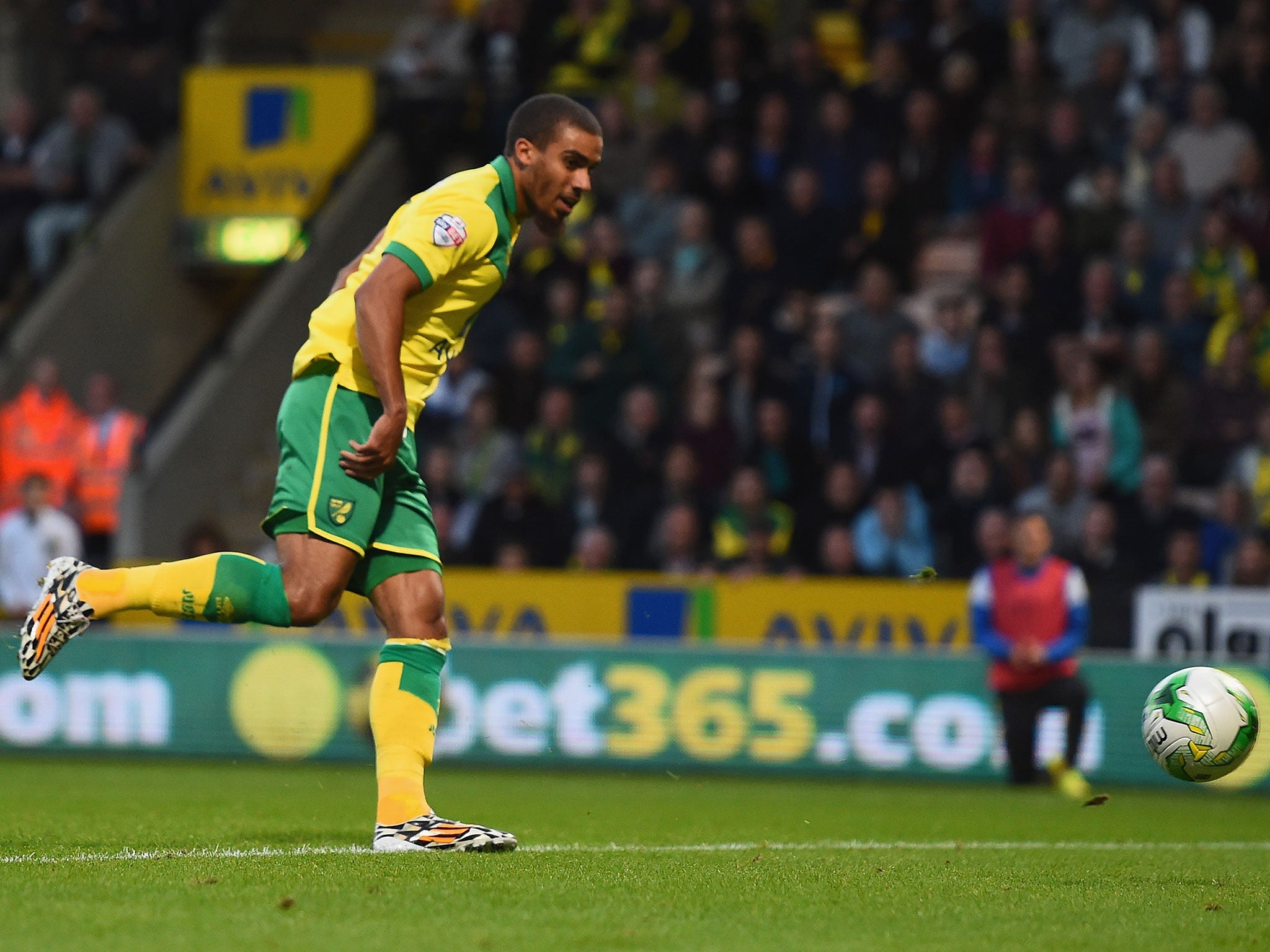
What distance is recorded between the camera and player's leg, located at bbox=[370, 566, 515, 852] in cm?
582

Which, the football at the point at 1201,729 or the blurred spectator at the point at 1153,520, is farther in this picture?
the blurred spectator at the point at 1153,520

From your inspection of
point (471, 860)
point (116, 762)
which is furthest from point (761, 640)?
point (471, 860)

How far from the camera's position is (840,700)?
1160cm

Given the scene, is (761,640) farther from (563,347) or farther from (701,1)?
(701,1)

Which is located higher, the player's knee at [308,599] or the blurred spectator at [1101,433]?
the blurred spectator at [1101,433]

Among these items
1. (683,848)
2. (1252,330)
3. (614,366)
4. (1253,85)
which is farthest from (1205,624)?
(683,848)

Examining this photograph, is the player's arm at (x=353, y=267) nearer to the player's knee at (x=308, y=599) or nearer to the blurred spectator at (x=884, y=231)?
the player's knee at (x=308, y=599)

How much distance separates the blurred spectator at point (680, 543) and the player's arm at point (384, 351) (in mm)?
7184

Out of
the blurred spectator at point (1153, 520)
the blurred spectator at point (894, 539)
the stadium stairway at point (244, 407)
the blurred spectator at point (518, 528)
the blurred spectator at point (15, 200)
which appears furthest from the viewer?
the blurred spectator at point (15, 200)

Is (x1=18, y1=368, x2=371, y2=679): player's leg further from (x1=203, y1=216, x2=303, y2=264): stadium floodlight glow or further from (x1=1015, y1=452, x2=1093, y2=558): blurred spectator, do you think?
(x1=203, y1=216, x2=303, y2=264): stadium floodlight glow

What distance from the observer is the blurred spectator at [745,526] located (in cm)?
1298

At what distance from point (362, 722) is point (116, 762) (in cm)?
144

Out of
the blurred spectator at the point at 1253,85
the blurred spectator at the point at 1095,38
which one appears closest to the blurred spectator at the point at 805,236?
the blurred spectator at the point at 1095,38

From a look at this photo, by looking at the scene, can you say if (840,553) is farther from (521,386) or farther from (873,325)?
(521,386)
